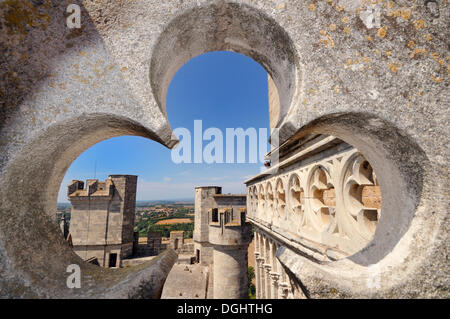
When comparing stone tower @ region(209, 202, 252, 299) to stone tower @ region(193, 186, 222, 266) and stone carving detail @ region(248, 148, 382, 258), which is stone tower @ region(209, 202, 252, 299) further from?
stone carving detail @ region(248, 148, 382, 258)

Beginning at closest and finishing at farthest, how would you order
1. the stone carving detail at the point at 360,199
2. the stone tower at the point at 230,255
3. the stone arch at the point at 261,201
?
1. the stone carving detail at the point at 360,199
2. the stone arch at the point at 261,201
3. the stone tower at the point at 230,255

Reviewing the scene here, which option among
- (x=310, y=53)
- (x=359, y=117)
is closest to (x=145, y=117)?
(x=310, y=53)

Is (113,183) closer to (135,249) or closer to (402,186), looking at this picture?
(135,249)

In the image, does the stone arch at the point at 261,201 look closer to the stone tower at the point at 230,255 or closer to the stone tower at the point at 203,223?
the stone tower at the point at 230,255

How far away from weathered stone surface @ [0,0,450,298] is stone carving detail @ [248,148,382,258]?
3.60 feet

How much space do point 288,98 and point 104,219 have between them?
18.7 m

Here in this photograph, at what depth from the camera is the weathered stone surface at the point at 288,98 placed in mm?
1330

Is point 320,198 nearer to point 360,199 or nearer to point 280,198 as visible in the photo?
point 360,199

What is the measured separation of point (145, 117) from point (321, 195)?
11.1ft

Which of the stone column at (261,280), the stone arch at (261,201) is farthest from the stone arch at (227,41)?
the stone column at (261,280)

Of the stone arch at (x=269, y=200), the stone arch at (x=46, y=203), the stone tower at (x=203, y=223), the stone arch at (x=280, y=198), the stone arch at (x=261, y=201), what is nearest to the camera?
the stone arch at (x=46, y=203)

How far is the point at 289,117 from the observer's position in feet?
4.66

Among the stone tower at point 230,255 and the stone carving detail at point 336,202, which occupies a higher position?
the stone carving detail at point 336,202

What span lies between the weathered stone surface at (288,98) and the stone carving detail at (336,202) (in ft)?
3.60
